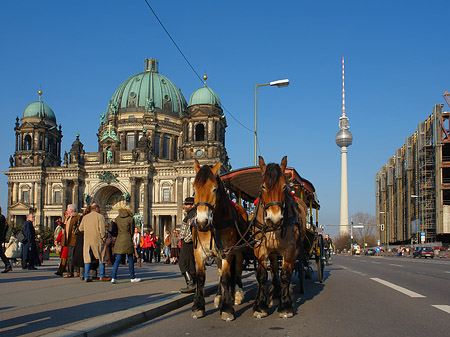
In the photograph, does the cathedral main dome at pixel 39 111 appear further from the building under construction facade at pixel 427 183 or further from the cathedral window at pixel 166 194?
the building under construction facade at pixel 427 183

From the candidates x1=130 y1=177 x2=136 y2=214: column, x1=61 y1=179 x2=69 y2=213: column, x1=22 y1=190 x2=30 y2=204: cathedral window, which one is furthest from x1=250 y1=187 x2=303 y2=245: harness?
x1=22 y1=190 x2=30 y2=204: cathedral window

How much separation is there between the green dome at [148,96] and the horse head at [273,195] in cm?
7347

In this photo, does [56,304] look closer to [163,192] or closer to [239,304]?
[239,304]

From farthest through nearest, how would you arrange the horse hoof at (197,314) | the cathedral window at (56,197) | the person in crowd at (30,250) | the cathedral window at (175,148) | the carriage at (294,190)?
the cathedral window at (175,148) < the cathedral window at (56,197) < the person in crowd at (30,250) < the carriage at (294,190) < the horse hoof at (197,314)

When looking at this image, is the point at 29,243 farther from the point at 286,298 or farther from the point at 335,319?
the point at 335,319

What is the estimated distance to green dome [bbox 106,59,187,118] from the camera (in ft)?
271

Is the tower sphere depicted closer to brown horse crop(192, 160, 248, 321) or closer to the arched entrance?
the arched entrance

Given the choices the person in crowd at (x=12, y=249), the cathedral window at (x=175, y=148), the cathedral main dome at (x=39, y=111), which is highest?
the cathedral main dome at (x=39, y=111)

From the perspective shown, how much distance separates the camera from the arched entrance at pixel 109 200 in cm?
7644

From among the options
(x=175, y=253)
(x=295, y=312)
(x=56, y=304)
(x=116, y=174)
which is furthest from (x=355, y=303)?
(x=116, y=174)

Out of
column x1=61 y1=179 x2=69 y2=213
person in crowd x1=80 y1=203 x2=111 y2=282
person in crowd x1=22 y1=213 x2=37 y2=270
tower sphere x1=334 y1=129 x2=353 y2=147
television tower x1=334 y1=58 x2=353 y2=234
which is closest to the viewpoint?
person in crowd x1=80 y1=203 x2=111 y2=282

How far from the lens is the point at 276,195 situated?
796 cm

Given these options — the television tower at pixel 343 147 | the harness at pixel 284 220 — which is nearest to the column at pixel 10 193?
the harness at pixel 284 220

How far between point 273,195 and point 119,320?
2992 millimetres
